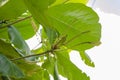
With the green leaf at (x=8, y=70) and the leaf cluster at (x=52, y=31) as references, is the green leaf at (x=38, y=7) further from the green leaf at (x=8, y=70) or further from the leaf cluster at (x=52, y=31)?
the green leaf at (x=8, y=70)

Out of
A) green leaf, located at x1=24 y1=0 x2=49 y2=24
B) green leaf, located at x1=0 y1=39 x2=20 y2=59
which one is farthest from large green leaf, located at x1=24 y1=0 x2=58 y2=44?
green leaf, located at x1=0 y1=39 x2=20 y2=59

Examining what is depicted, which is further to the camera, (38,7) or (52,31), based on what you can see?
(52,31)

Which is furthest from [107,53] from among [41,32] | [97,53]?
[41,32]

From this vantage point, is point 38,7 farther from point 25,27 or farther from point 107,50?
point 107,50

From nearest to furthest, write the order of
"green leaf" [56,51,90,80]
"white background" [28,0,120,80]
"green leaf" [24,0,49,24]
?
"green leaf" [24,0,49,24] < "green leaf" [56,51,90,80] < "white background" [28,0,120,80]

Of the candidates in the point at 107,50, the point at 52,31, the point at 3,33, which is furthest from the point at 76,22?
the point at 107,50

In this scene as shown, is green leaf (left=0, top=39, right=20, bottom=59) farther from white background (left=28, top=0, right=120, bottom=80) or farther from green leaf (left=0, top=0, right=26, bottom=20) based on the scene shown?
white background (left=28, top=0, right=120, bottom=80)
